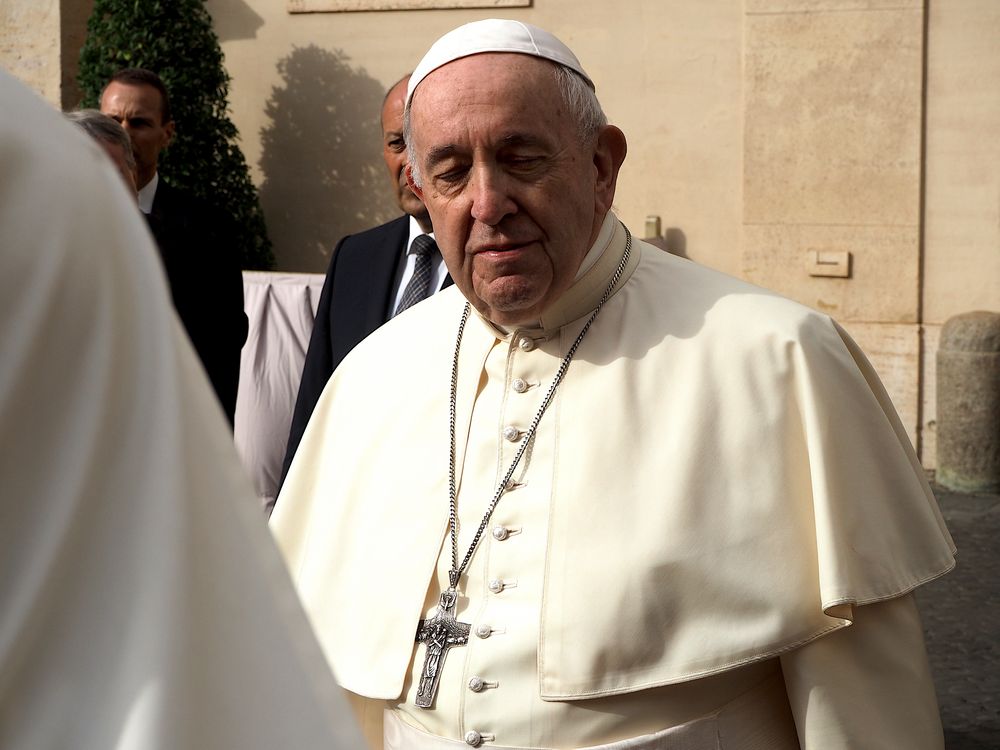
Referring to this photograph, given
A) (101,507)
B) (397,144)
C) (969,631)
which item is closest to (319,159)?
(397,144)

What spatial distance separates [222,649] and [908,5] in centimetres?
845

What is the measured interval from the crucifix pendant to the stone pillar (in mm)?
6520

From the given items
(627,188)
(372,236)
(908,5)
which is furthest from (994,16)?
(372,236)

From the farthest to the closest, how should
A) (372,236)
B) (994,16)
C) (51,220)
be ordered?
(994,16) < (372,236) < (51,220)

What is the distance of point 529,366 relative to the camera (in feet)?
8.72

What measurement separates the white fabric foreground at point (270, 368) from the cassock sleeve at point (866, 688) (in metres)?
2.81

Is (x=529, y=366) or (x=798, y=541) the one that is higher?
(x=529, y=366)

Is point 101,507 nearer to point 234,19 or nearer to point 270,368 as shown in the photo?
point 270,368

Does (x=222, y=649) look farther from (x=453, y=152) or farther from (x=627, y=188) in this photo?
(x=627, y=188)

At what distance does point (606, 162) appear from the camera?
2.63 meters

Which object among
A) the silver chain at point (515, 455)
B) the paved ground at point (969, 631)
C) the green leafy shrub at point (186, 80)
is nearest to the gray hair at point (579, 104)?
the silver chain at point (515, 455)

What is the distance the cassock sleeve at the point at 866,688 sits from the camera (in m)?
2.20

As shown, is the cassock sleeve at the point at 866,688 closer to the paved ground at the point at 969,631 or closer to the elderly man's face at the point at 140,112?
the paved ground at the point at 969,631

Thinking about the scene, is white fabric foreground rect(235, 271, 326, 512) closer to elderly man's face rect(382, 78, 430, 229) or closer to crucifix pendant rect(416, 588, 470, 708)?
elderly man's face rect(382, 78, 430, 229)
